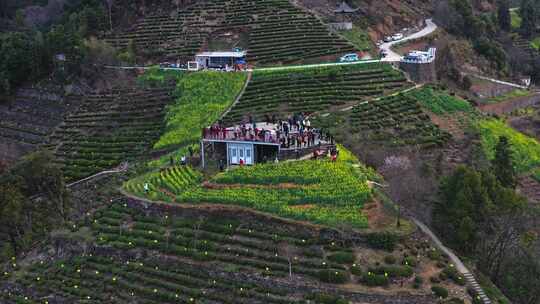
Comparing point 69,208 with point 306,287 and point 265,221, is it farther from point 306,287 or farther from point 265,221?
point 306,287

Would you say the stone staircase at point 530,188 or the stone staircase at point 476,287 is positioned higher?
the stone staircase at point 476,287

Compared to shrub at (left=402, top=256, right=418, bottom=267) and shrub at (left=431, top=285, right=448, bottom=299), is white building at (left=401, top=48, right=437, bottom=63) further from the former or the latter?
shrub at (left=431, top=285, right=448, bottom=299)

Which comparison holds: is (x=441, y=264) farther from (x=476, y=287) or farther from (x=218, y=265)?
(x=218, y=265)

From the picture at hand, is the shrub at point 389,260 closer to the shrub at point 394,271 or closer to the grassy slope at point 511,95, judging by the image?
the shrub at point 394,271

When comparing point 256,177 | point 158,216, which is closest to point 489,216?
point 256,177

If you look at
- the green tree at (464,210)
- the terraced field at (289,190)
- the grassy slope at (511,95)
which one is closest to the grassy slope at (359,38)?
the grassy slope at (511,95)
